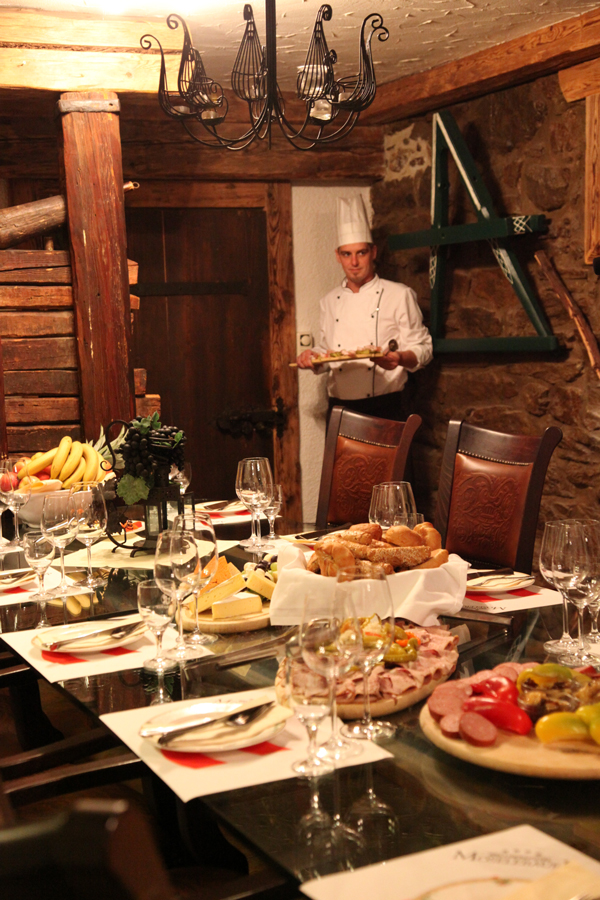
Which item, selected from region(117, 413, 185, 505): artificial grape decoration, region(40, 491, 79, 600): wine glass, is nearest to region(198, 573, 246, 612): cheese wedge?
region(40, 491, 79, 600): wine glass

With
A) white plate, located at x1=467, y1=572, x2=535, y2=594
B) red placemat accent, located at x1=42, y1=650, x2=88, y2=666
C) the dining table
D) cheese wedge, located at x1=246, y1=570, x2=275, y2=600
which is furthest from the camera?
white plate, located at x1=467, y1=572, x2=535, y2=594

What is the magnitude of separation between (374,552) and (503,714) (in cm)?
52

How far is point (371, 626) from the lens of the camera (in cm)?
108

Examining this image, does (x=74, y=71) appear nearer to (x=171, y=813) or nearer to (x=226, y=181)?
(x=226, y=181)

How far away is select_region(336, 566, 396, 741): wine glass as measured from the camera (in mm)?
1055

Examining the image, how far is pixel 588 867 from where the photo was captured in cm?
78

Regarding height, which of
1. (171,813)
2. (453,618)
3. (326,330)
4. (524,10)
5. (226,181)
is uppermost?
(524,10)

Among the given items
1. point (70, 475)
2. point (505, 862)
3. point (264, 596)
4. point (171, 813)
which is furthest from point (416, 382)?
point (505, 862)

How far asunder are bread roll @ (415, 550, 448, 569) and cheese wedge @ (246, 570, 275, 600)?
270mm

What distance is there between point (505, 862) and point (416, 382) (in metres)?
4.06

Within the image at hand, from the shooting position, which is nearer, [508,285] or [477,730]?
[477,730]

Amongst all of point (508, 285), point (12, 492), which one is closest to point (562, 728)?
point (12, 492)

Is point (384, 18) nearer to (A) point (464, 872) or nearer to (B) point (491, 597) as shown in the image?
(B) point (491, 597)

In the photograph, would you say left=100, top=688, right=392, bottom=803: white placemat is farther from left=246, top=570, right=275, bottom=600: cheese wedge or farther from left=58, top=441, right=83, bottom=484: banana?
left=58, top=441, right=83, bottom=484: banana
